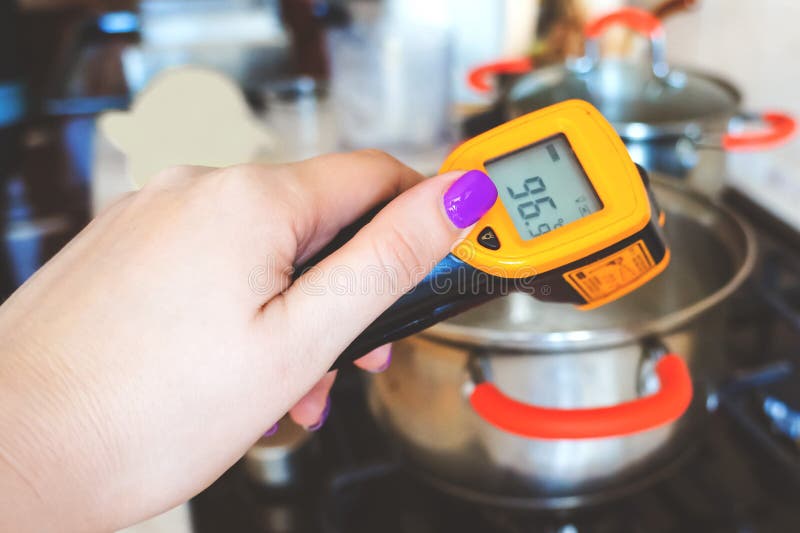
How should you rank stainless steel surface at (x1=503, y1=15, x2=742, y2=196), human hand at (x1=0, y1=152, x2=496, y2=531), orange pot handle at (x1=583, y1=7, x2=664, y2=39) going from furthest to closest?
orange pot handle at (x1=583, y1=7, x2=664, y2=39), stainless steel surface at (x1=503, y1=15, x2=742, y2=196), human hand at (x1=0, y1=152, x2=496, y2=531)

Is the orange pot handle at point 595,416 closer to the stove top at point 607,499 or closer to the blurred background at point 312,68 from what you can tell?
the stove top at point 607,499

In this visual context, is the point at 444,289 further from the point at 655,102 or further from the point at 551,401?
the point at 655,102

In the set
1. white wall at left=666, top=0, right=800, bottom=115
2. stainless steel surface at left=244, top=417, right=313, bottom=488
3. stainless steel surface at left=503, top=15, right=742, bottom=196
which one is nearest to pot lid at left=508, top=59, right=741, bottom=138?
A: stainless steel surface at left=503, top=15, right=742, bottom=196

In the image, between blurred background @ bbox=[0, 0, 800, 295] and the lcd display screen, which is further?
blurred background @ bbox=[0, 0, 800, 295]

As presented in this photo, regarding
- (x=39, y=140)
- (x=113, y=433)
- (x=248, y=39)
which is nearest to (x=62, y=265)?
(x=113, y=433)

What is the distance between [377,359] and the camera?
45 centimetres

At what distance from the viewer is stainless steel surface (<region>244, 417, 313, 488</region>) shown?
51cm

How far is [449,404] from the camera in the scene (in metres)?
0.44

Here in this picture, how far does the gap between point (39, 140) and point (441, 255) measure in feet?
2.60

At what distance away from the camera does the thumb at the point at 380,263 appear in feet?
1.04

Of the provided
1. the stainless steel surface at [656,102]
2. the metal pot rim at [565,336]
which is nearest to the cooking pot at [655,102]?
the stainless steel surface at [656,102]

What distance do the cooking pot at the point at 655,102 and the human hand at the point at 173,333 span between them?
0.38 meters

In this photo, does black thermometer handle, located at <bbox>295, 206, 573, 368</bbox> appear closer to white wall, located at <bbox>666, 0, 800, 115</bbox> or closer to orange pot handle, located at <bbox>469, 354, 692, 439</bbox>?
orange pot handle, located at <bbox>469, 354, 692, 439</bbox>

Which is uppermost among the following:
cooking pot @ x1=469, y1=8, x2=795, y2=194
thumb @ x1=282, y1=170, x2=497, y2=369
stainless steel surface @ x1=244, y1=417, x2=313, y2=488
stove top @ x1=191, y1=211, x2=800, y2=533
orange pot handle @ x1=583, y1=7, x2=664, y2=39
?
orange pot handle @ x1=583, y1=7, x2=664, y2=39
